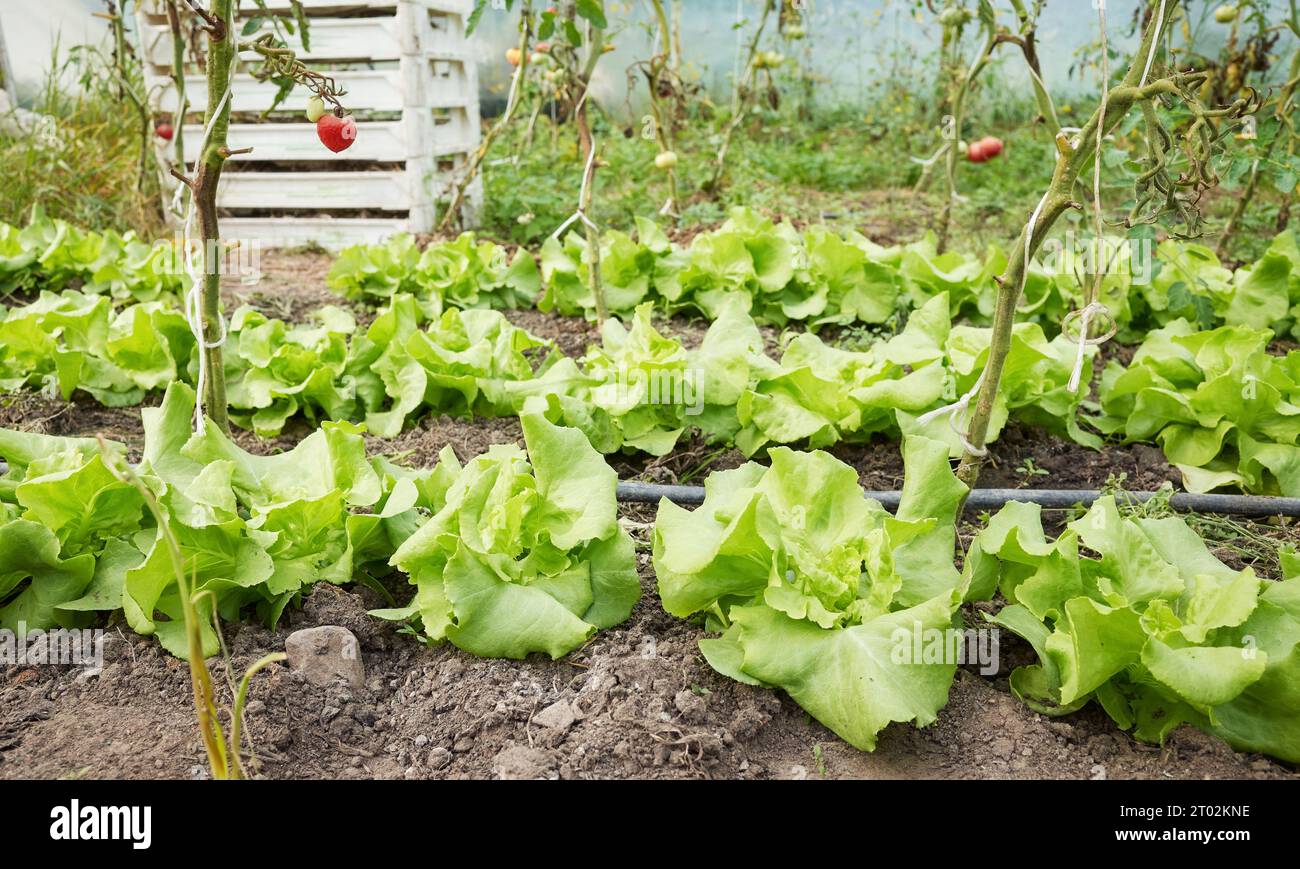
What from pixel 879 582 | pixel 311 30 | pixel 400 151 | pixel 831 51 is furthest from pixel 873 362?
pixel 831 51

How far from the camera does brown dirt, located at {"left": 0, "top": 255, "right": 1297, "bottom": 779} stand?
1709mm

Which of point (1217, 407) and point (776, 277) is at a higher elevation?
point (776, 277)

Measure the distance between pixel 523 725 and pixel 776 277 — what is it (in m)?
2.62

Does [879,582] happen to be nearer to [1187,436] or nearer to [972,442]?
[972,442]

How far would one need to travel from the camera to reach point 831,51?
34.0 ft

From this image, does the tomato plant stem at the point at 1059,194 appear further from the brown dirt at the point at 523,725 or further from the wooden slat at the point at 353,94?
the wooden slat at the point at 353,94

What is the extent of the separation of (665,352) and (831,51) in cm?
850

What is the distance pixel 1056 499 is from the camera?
8.48 ft

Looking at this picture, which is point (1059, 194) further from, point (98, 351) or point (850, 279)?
point (98, 351)

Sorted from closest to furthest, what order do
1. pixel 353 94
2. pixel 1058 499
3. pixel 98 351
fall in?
pixel 1058 499
pixel 98 351
pixel 353 94

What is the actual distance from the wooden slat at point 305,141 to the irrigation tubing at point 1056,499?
364cm

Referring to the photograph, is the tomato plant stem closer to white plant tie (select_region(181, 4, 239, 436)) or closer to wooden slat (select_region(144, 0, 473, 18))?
white plant tie (select_region(181, 4, 239, 436))

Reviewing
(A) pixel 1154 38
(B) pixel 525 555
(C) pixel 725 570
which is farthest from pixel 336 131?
(A) pixel 1154 38
